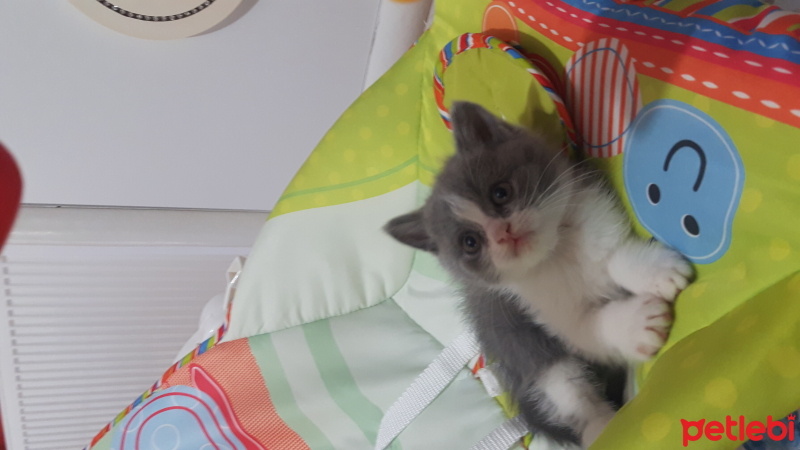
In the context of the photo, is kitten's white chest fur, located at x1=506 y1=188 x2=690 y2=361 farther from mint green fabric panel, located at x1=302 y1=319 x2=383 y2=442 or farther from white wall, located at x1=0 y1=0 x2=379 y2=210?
white wall, located at x1=0 y1=0 x2=379 y2=210

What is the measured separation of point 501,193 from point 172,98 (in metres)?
1.06

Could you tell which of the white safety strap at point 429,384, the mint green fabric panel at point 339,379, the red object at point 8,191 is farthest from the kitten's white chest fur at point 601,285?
the red object at point 8,191

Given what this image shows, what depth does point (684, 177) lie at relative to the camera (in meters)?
0.58

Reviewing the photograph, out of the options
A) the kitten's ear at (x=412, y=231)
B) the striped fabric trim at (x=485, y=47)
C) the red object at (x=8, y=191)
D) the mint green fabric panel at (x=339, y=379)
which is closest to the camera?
the red object at (x=8, y=191)

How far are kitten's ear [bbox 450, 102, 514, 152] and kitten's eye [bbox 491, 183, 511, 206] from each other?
0.21 feet

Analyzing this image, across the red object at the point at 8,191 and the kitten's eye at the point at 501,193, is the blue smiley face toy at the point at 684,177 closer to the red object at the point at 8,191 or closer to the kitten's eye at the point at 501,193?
the kitten's eye at the point at 501,193

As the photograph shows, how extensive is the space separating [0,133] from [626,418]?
1491 millimetres

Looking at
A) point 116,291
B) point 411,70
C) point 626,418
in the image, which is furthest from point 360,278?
point 116,291

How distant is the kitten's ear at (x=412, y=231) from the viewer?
0.86 metres

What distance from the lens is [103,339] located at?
1734 millimetres

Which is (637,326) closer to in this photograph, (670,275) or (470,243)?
(670,275)

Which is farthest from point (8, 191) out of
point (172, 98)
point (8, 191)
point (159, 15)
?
point (172, 98)

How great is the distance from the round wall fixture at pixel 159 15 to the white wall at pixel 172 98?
62mm

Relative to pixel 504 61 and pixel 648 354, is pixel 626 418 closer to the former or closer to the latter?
pixel 648 354
